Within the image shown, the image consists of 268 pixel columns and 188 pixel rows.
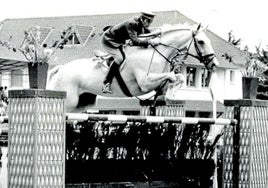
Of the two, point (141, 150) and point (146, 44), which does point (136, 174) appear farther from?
point (146, 44)

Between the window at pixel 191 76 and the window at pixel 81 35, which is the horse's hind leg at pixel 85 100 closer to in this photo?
the window at pixel 191 76

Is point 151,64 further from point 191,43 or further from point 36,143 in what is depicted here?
point 36,143

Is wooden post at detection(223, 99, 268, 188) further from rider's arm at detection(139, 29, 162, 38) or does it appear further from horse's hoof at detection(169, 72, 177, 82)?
rider's arm at detection(139, 29, 162, 38)

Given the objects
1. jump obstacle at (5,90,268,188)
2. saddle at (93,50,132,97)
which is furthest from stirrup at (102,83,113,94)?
jump obstacle at (5,90,268,188)

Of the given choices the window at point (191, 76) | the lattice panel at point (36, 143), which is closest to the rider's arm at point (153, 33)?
the lattice panel at point (36, 143)

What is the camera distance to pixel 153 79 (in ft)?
41.4

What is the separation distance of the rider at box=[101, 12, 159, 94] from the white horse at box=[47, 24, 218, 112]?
100mm

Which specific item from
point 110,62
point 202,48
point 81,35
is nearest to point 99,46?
point 81,35

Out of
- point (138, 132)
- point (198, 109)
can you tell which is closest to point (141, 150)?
point (138, 132)

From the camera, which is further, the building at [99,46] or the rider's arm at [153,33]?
the building at [99,46]

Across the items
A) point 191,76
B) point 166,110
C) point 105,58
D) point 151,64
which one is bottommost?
point 166,110

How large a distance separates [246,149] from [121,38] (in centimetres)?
259

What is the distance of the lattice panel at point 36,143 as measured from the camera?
29.5 feet

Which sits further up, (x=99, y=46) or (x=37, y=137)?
(x=99, y=46)
